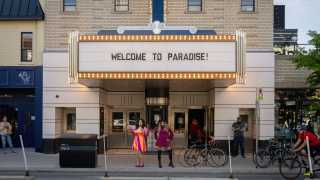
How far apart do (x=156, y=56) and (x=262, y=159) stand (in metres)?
5.88

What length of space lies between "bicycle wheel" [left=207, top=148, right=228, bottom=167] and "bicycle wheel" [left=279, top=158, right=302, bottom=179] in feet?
14.3

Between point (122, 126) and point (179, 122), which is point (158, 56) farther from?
point (122, 126)

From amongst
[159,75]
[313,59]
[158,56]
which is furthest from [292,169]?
[158,56]

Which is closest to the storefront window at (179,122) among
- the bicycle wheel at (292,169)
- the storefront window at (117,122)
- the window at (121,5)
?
the storefront window at (117,122)

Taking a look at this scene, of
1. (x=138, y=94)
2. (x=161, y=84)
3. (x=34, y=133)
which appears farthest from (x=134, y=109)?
(x=34, y=133)

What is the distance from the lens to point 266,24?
3055 cm

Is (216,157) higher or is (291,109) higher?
(291,109)

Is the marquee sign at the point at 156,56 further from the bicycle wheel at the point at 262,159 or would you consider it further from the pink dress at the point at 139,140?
the bicycle wheel at the point at 262,159

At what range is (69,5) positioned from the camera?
3097 centimetres

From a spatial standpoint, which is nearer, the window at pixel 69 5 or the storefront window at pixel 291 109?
the window at pixel 69 5

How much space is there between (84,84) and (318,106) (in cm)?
1117

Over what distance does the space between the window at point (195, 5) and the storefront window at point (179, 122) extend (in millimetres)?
6123

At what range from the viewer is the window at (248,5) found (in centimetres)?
3076

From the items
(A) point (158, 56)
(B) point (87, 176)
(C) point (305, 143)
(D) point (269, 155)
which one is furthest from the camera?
(A) point (158, 56)
